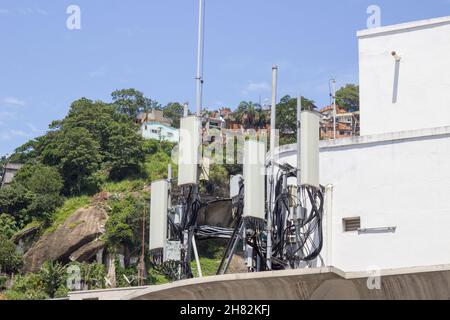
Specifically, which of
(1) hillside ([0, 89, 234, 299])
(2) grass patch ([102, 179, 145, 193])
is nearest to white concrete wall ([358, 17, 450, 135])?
(1) hillside ([0, 89, 234, 299])

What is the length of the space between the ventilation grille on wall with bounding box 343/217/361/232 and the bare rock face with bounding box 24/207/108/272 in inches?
2064

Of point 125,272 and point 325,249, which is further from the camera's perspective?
point 125,272

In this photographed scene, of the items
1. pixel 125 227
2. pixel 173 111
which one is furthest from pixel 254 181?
pixel 173 111

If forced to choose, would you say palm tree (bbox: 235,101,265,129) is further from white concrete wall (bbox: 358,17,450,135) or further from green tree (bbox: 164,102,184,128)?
white concrete wall (bbox: 358,17,450,135)

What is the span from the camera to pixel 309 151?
64.6 ft

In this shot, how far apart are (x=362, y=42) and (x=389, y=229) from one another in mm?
4861

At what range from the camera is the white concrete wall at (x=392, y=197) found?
762 inches

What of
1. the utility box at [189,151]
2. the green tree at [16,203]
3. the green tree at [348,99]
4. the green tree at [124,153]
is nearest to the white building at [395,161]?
the utility box at [189,151]

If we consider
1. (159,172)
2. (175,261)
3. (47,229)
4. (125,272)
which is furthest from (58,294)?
(175,261)

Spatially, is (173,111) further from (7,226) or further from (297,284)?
(297,284)

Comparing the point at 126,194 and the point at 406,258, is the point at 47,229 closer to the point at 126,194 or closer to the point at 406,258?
the point at 126,194

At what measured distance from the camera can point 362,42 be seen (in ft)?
73.2

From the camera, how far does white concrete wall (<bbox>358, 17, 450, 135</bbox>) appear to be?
21.4 metres
